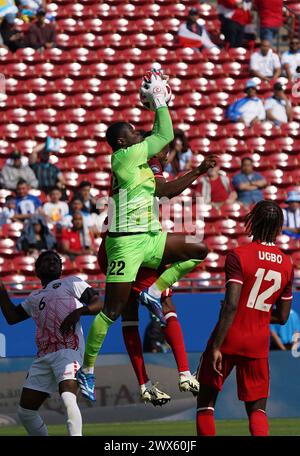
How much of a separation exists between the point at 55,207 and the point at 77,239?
0.69m

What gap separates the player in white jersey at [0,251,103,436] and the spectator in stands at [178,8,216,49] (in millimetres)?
12968

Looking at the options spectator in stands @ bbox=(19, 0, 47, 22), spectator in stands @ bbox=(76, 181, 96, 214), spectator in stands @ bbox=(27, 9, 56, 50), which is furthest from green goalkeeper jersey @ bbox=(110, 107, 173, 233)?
spectator in stands @ bbox=(19, 0, 47, 22)

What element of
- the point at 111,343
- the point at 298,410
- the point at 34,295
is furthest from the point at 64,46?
the point at 34,295

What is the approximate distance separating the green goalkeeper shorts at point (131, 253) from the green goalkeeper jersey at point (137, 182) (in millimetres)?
74

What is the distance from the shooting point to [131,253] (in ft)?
32.1

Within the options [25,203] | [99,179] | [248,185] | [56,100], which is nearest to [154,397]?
[25,203]

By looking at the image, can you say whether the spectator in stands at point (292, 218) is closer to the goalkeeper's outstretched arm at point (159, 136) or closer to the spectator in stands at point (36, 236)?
the spectator in stands at point (36, 236)

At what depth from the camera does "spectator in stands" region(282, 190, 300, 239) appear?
19.1 metres

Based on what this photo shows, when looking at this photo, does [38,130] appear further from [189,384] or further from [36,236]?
[189,384]

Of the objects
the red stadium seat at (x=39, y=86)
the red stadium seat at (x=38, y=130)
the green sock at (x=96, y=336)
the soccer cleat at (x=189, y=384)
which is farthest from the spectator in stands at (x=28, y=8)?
the soccer cleat at (x=189, y=384)

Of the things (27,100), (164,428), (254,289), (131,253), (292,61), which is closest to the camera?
(254,289)

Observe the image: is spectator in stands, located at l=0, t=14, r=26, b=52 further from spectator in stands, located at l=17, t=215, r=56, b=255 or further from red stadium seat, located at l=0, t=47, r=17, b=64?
spectator in stands, located at l=17, t=215, r=56, b=255

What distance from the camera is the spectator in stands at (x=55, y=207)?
18672 mm

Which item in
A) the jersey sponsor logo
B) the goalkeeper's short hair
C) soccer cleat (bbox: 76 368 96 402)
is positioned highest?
the goalkeeper's short hair
